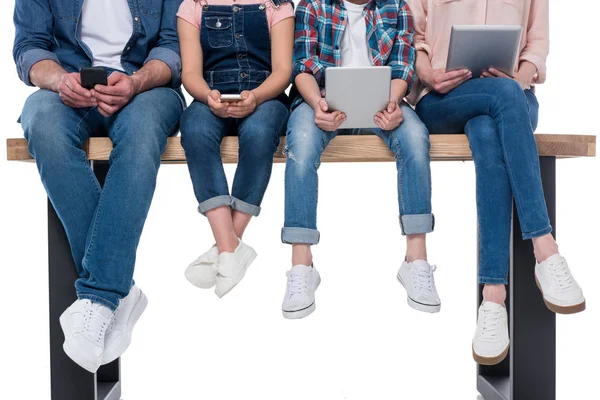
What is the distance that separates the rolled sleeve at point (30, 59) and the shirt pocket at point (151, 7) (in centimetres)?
28

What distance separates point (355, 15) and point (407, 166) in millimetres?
546

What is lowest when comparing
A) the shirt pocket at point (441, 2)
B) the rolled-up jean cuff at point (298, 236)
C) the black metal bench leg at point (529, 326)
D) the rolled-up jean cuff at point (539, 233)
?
the black metal bench leg at point (529, 326)

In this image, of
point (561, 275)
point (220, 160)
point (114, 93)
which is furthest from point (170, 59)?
point (561, 275)

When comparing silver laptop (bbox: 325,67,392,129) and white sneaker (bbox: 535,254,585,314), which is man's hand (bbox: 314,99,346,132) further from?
white sneaker (bbox: 535,254,585,314)

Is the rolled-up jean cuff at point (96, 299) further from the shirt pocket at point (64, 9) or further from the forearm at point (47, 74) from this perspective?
the shirt pocket at point (64, 9)

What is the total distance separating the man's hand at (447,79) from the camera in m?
1.85

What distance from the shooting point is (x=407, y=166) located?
175 cm

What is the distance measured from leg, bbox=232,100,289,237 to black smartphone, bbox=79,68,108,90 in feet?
1.23

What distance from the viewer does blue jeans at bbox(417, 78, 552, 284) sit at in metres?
1.68

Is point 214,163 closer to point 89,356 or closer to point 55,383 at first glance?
point 89,356

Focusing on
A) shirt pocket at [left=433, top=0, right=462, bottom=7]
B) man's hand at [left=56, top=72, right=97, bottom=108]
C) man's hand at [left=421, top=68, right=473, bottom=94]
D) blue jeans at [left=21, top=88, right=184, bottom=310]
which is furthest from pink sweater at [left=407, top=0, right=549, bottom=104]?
man's hand at [left=56, top=72, right=97, bottom=108]

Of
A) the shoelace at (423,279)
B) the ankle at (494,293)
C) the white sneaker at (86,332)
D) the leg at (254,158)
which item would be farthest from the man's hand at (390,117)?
the white sneaker at (86,332)

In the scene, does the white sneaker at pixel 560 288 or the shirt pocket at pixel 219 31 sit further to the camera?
the shirt pocket at pixel 219 31

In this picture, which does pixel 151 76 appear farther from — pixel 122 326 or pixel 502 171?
pixel 502 171
